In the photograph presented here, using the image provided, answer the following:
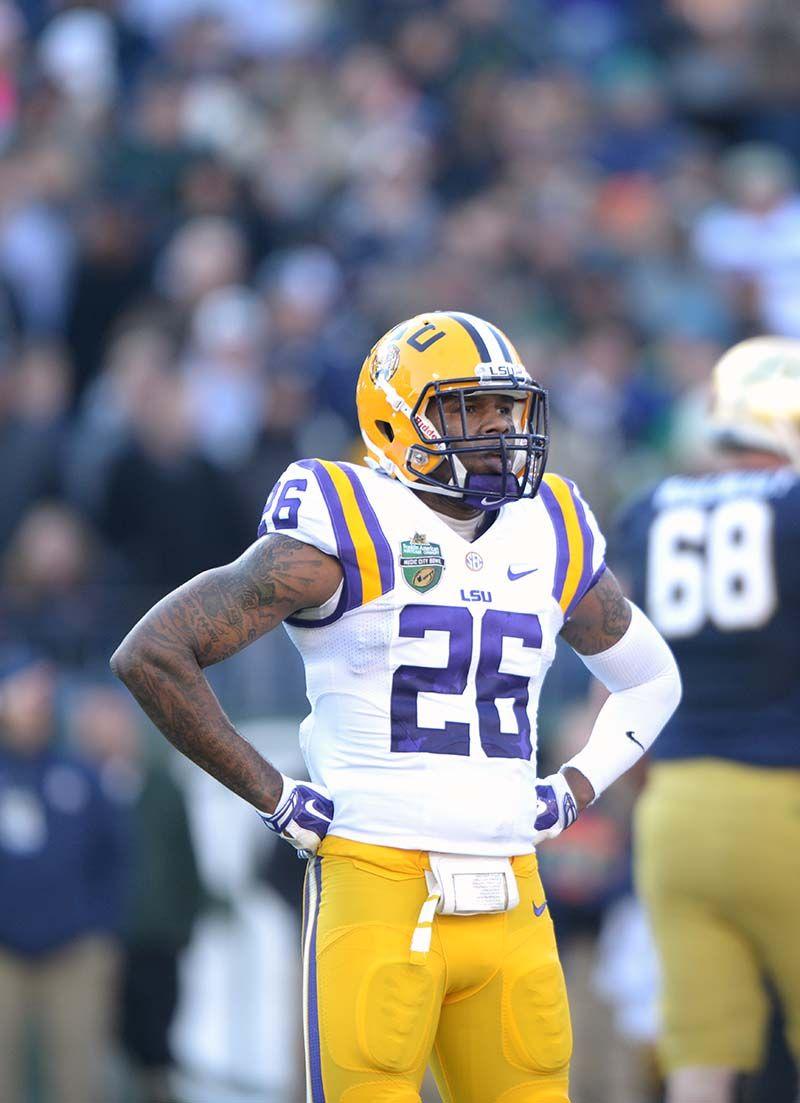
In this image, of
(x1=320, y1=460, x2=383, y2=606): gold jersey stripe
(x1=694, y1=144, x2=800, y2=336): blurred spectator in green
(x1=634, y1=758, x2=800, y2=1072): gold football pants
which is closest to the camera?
(x1=320, y1=460, x2=383, y2=606): gold jersey stripe

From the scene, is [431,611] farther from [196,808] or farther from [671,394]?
[671,394]

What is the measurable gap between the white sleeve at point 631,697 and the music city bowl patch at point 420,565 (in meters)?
0.60

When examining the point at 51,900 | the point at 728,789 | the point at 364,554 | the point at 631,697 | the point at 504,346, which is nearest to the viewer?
the point at 364,554

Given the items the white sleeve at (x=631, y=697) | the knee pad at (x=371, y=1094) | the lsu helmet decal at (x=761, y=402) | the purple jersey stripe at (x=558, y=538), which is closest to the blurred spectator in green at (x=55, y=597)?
the lsu helmet decal at (x=761, y=402)

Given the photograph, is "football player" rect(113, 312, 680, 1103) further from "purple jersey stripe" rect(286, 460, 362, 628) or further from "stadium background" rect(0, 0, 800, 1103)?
"stadium background" rect(0, 0, 800, 1103)

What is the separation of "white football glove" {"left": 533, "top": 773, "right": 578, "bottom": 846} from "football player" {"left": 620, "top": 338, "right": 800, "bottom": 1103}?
934 mm

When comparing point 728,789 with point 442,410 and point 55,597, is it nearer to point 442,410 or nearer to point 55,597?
point 442,410

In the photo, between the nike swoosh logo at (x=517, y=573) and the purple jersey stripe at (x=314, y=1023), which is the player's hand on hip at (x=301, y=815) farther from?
the nike swoosh logo at (x=517, y=573)

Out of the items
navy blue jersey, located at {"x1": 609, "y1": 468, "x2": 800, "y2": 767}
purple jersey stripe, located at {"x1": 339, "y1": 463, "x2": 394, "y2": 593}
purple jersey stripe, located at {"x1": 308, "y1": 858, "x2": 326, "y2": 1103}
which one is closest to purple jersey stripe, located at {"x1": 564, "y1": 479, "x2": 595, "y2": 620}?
purple jersey stripe, located at {"x1": 339, "y1": 463, "x2": 394, "y2": 593}

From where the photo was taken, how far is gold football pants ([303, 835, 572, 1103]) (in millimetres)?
3885

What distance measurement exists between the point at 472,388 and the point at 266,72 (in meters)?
7.75

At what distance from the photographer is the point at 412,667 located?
401 cm

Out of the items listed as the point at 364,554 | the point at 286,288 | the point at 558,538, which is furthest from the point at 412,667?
the point at 286,288

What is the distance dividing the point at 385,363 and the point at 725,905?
70.0 inches
